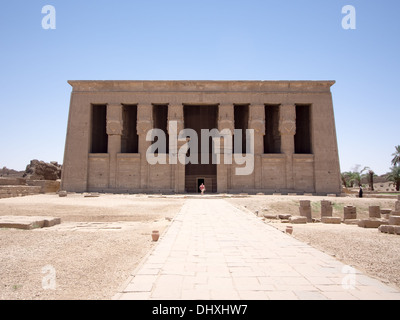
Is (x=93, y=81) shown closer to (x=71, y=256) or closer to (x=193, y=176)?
(x=193, y=176)

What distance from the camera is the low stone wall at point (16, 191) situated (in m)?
18.5

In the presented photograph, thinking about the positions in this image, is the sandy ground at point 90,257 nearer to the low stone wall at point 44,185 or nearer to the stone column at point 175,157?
the stone column at point 175,157

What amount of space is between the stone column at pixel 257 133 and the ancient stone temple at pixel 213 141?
0.31 feet

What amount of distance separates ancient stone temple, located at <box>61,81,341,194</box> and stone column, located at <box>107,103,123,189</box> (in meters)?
0.09

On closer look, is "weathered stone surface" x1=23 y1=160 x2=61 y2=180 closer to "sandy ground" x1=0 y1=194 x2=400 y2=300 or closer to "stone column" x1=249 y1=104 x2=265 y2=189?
"stone column" x1=249 y1=104 x2=265 y2=189

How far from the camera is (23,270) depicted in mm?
4402

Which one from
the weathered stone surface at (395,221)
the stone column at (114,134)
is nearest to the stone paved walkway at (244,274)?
the weathered stone surface at (395,221)

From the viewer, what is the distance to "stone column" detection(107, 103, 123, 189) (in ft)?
89.5

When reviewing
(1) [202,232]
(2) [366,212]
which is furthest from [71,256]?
(2) [366,212]

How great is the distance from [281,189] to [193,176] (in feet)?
29.5

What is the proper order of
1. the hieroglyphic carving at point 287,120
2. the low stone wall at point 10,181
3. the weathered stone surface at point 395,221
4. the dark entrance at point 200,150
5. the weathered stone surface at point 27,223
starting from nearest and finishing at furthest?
the weathered stone surface at point 27,223
the weathered stone surface at point 395,221
the low stone wall at point 10,181
the hieroglyphic carving at point 287,120
the dark entrance at point 200,150

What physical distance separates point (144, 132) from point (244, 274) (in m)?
24.7

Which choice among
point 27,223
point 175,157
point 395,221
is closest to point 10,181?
point 175,157

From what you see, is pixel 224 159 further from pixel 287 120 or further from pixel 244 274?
pixel 244 274
